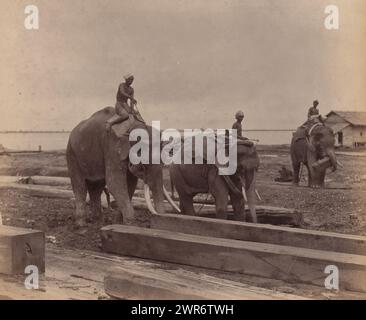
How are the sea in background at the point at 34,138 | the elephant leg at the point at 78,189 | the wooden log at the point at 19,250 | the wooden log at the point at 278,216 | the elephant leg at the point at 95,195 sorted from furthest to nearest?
the elephant leg at the point at 95,195 → the elephant leg at the point at 78,189 → the wooden log at the point at 278,216 → the sea in background at the point at 34,138 → the wooden log at the point at 19,250

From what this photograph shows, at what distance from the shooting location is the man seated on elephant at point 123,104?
7332mm

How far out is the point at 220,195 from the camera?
23.8 ft

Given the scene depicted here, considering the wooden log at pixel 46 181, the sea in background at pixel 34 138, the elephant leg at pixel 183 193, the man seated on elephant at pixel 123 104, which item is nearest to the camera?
the sea in background at pixel 34 138

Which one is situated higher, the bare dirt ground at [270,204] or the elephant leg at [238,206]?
the elephant leg at [238,206]

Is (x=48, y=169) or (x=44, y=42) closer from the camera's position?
(x=44, y=42)

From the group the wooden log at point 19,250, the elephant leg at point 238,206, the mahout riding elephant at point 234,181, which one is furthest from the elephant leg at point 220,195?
the wooden log at point 19,250

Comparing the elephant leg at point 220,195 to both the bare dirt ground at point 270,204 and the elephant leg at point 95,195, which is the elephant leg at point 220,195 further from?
the elephant leg at point 95,195

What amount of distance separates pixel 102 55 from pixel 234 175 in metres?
2.22

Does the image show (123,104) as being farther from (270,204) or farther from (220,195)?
(270,204)

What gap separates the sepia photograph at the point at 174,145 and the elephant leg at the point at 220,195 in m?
0.02

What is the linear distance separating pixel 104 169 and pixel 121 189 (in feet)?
1.77

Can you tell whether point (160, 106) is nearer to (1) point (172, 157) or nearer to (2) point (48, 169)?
(1) point (172, 157)

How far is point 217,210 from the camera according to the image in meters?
7.20
